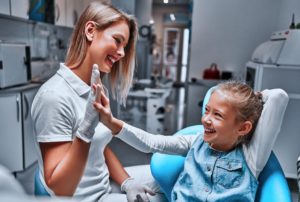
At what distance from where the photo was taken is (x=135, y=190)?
4.04 feet

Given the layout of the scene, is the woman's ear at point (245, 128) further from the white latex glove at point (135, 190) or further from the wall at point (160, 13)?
the wall at point (160, 13)

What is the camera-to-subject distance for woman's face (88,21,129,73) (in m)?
1.09

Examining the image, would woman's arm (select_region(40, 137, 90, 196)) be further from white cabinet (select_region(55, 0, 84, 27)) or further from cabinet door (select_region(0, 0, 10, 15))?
white cabinet (select_region(55, 0, 84, 27))

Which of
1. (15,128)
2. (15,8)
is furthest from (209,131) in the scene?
(15,8)

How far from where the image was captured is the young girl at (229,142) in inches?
42.2

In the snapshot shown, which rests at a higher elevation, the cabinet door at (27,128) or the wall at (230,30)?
the wall at (230,30)

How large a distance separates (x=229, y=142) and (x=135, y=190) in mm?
473

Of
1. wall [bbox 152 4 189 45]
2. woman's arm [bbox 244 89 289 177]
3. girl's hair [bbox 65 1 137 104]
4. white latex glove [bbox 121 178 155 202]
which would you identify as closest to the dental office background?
white latex glove [bbox 121 178 155 202]

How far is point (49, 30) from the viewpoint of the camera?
3721 mm

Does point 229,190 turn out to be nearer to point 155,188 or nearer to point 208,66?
point 155,188

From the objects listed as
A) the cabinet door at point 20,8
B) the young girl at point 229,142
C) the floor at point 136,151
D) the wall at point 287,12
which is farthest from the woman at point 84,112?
the wall at point 287,12

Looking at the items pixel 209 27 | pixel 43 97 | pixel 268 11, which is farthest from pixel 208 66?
pixel 43 97

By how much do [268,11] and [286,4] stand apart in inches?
8.3

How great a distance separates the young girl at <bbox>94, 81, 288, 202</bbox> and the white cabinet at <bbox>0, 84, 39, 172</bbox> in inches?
60.9
